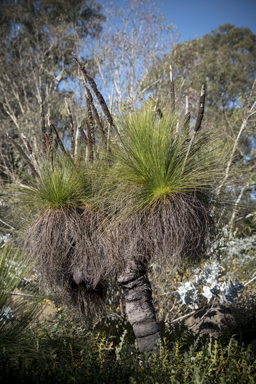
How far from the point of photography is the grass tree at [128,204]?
1.97m

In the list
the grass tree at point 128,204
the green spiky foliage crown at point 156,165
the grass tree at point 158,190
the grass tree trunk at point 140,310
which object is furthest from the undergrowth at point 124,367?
the green spiky foliage crown at point 156,165

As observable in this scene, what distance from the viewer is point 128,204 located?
6.61ft

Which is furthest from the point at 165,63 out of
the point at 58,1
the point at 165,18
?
the point at 58,1

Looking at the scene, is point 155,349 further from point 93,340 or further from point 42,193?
point 42,193

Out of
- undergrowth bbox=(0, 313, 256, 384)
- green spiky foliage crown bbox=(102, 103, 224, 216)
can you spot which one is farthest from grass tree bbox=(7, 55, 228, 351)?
undergrowth bbox=(0, 313, 256, 384)

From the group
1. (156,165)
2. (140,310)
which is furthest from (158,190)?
(140,310)

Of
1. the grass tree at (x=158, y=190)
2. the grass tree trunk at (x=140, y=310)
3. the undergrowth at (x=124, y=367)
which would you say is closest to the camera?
the undergrowth at (x=124, y=367)

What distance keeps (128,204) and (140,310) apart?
2.79 ft

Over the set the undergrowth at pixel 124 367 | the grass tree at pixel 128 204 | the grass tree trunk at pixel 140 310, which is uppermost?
the grass tree at pixel 128 204

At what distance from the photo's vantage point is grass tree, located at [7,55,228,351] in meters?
1.97

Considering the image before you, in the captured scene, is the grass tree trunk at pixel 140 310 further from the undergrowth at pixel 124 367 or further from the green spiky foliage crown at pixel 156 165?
A: the green spiky foliage crown at pixel 156 165

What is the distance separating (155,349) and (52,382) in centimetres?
79

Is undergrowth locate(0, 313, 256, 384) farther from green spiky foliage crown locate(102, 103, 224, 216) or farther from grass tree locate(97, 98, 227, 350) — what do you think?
green spiky foliage crown locate(102, 103, 224, 216)

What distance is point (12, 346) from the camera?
2020mm
